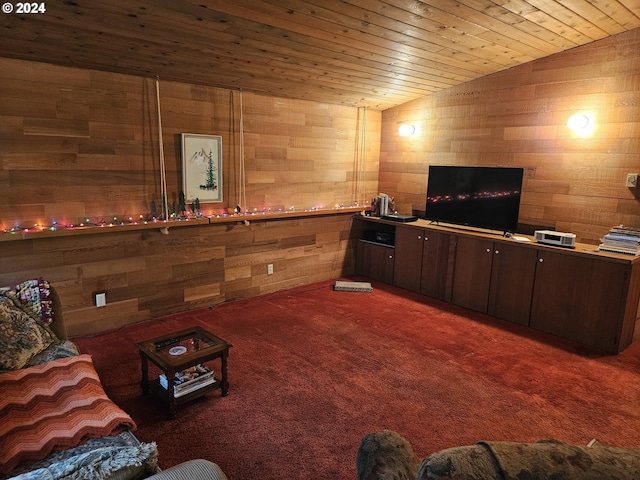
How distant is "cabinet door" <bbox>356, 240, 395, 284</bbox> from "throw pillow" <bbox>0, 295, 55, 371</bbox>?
3.53 meters

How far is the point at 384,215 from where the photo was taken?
5.18 meters

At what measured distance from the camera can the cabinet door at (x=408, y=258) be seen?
479 cm

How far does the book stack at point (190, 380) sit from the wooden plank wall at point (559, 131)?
11.1ft

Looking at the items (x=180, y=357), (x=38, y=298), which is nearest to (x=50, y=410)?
(x=180, y=357)

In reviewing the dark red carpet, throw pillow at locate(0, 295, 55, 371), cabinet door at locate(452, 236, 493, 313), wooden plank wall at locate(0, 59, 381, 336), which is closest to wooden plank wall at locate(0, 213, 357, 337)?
wooden plank wall at locate(0, 59, 381, 336)

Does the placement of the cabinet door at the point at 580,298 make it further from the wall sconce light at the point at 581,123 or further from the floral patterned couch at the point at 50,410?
the floral patterned couch at the point at 50,410

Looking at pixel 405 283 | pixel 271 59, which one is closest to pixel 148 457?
pixel 271 59

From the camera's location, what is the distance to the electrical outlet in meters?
3.59

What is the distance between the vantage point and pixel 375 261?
17.4 feet

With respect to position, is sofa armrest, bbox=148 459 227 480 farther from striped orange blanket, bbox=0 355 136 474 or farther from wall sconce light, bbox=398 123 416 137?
wall sconce light, bbox=398 123 416 137

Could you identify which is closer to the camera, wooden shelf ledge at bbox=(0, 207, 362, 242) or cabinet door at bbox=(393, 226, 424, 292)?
wooden shelf ledge at bbox=(0, 207, 362, 242)

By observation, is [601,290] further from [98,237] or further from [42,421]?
[98,237]

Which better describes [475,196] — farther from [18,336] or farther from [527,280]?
[18,336]

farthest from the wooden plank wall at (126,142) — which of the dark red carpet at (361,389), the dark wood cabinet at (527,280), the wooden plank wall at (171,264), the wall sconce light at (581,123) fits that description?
the wall sconce light at (581,123)
